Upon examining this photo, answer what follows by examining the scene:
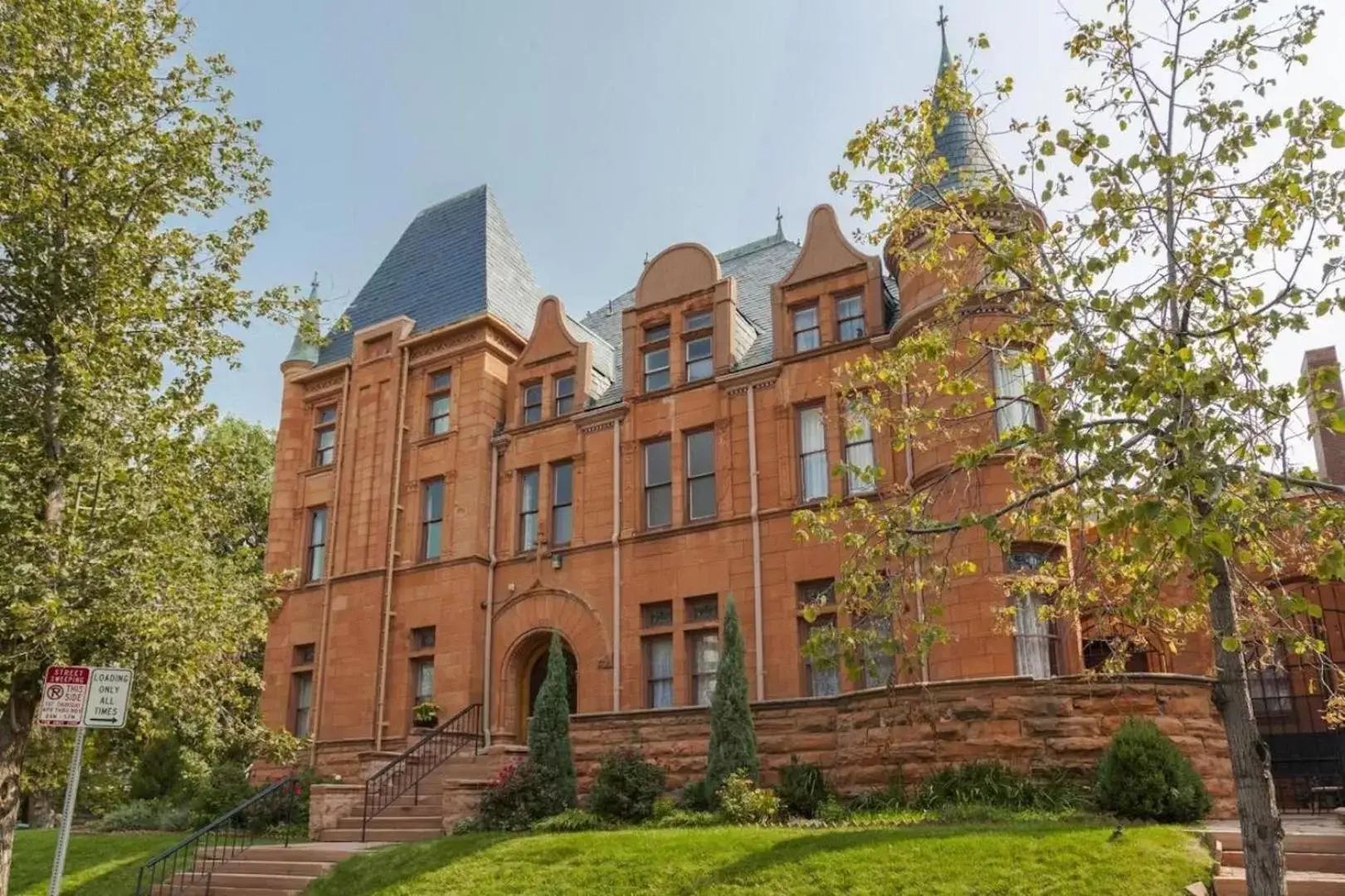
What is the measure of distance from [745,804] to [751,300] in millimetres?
13863

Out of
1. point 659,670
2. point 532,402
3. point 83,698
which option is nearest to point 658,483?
point 659,670

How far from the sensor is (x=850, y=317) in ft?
72.8

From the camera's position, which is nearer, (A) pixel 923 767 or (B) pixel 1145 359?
(B) pixel 1145 359

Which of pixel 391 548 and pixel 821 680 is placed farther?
pixel 391 548

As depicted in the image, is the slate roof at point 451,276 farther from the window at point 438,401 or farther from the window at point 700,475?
the window at point 700,475

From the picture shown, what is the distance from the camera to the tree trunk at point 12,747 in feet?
40.1

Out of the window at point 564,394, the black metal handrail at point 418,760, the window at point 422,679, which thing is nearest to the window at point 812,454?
the window at point 564,394

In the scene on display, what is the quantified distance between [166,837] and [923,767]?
567 inches

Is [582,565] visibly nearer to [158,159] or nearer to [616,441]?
[616,441]

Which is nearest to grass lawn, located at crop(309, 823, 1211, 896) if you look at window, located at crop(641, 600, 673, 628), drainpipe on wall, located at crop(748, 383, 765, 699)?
drainpipe on wall, located at crop(748, 383, 765, 699)

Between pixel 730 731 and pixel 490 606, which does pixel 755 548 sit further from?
pixel 490 606

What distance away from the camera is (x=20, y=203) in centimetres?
1277

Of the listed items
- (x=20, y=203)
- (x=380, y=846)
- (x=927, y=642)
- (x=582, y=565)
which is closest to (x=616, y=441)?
(x=582, y=565)

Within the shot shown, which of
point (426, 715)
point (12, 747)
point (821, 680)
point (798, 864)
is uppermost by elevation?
point (821, 680)
